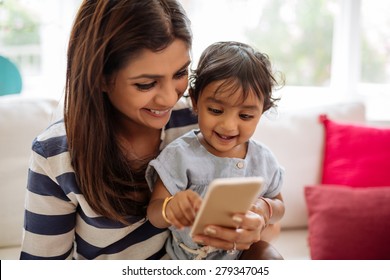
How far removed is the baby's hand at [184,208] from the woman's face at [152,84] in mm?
222

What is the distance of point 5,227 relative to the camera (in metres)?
1.61

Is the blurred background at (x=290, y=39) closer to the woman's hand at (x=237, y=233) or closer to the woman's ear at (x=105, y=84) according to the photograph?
the woman's ear at (x=105, y=84)

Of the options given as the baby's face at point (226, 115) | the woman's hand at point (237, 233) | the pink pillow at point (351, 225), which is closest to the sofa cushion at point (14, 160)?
the baby's face at point (226, 115)

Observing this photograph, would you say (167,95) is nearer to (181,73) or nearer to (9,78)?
(181,73)

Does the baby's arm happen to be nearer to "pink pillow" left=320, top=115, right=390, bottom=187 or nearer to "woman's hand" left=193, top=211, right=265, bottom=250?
"woman's hand" left=193, top=211, right=265, bottom=250

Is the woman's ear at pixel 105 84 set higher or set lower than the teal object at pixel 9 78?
higher

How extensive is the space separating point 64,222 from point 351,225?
923 millimetres

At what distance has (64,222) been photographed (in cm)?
121

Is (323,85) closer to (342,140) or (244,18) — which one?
(244,18)

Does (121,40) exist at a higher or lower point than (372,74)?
higher

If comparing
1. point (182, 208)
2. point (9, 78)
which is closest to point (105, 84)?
point (182, 208)

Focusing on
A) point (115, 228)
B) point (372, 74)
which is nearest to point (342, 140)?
point (372, 74)

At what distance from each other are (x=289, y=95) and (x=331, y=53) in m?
0.30

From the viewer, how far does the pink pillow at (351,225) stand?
163 cm
